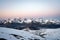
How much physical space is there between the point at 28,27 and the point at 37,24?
41 centimetres

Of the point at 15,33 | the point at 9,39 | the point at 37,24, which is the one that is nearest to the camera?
the point at 9,39

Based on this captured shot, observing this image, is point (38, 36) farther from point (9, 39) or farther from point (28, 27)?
point (9, 39)

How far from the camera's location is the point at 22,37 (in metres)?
4.74

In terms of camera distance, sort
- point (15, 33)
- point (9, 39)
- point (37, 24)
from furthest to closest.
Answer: point (37, 24) → point (15, 33) → point (9, 39)

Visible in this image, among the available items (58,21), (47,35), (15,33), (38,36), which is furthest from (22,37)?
(58,21)

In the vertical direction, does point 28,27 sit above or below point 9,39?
above

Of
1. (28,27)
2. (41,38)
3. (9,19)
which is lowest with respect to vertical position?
(41,38)

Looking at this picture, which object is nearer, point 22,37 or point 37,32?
point 22,37

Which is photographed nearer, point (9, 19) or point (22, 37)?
point (22, 37)

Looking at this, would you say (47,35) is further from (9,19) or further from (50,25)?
(9,19)

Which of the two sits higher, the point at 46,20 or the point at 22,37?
the point at 46,20

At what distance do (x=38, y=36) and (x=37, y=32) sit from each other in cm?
23

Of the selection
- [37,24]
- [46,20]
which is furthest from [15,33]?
[46,20]

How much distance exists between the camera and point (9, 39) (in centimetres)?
455
